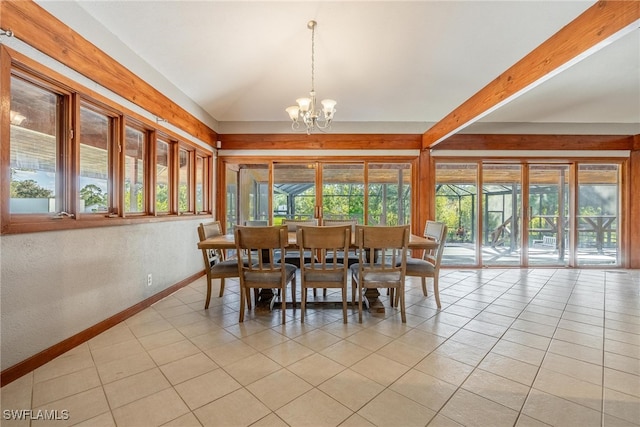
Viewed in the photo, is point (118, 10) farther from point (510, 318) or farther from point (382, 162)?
point (510, 318)

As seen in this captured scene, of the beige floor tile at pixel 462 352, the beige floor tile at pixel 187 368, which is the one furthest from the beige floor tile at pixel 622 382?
the beige floor tile at pixel 187 368

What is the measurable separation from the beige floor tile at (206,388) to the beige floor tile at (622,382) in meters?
2.30

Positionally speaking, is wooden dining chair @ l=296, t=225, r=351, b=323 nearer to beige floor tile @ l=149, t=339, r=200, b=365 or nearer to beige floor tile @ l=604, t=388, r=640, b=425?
beige floor tile @ l=149, t=339, r=200, b=365

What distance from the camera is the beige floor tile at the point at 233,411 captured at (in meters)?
1.37

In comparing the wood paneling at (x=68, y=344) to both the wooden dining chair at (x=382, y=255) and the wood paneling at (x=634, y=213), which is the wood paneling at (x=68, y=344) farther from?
the wood paneling at (x=634, y=213)

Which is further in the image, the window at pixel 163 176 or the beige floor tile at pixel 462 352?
the window at pixel 163 176

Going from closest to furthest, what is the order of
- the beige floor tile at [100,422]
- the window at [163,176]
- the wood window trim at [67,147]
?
the beige floor tile at [100,422], the wood window trim at [67,147], the window at [163,176]

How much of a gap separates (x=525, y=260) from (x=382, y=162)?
3183mm

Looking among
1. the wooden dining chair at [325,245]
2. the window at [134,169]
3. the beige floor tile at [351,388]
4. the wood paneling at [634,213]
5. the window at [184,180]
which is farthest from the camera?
the wood paneling at [634,213]

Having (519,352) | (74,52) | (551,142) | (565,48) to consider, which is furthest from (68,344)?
(551,142)

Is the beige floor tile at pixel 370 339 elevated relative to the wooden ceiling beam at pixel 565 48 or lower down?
lower down

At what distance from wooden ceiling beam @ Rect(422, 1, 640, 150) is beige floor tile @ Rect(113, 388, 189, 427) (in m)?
3.35

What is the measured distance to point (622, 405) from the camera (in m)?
1.50

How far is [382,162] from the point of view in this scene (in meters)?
4.92
